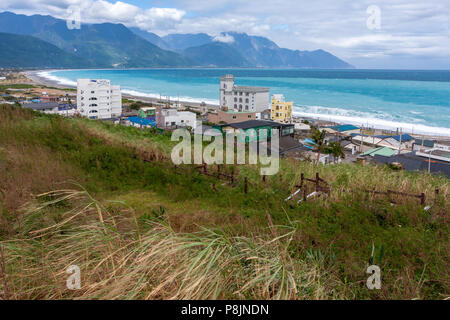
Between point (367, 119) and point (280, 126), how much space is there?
23272 mm

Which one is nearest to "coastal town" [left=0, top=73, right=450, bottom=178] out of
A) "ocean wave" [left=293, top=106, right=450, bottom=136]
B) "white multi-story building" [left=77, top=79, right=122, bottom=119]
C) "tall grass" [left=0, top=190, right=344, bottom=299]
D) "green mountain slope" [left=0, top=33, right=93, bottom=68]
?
"white multi-story building" [left=77, top=79, right=122, bottom=119]

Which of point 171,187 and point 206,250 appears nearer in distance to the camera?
point 206,250

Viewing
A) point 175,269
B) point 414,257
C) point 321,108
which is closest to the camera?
point 175,269

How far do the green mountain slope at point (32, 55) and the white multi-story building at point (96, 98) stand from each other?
141m

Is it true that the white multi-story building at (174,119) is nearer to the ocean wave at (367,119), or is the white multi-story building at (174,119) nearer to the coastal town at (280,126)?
the coastal town at (280,126)

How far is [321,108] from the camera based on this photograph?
154 ft

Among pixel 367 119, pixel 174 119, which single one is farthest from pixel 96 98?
pixel 367 119

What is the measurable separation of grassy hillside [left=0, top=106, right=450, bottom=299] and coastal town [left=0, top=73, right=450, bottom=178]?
6293 mm

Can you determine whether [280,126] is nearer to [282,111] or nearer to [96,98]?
[282,111]

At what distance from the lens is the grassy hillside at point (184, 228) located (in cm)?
173

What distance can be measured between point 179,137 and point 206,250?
25.4 ft
